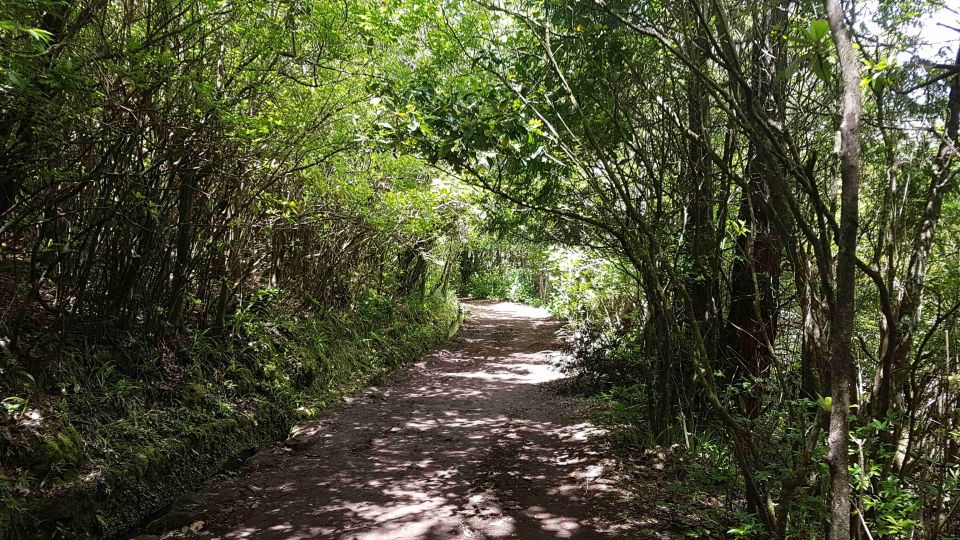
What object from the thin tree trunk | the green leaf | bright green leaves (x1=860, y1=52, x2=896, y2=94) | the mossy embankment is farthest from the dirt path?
the green leaf

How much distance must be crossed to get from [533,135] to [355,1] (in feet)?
9.96

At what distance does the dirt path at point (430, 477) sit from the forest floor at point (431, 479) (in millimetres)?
13

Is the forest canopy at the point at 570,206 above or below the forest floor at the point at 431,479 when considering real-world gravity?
above

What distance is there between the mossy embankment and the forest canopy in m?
0.03

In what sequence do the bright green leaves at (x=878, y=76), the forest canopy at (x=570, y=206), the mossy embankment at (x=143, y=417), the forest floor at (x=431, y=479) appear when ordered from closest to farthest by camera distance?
the bright green leaves at (x=878, y=76) < the forest canopy at (x=570, y=206) < the mossy embankment at (x=143, y=417) < the forest floor at (x=431, y=479)

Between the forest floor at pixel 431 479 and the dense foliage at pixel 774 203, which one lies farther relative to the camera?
the forest floor at pixel 431 479

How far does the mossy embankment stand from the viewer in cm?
368

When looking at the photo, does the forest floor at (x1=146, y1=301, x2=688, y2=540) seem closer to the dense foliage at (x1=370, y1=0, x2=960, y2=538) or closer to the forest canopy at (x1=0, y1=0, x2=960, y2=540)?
the forest canopy at (x1=0, y1=0, x2=960, y2=540)

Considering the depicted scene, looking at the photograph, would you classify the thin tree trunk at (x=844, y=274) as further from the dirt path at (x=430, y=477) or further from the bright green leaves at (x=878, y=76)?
the dirt path at (x=430, y=477)

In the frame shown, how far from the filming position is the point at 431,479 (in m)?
5.03

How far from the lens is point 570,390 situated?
8516mm

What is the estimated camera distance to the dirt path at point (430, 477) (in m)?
4.05

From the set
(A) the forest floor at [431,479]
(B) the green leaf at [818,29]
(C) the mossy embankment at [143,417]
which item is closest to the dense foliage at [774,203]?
(B) the green leaf at [818,29]

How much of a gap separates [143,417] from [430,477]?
9.15ft
